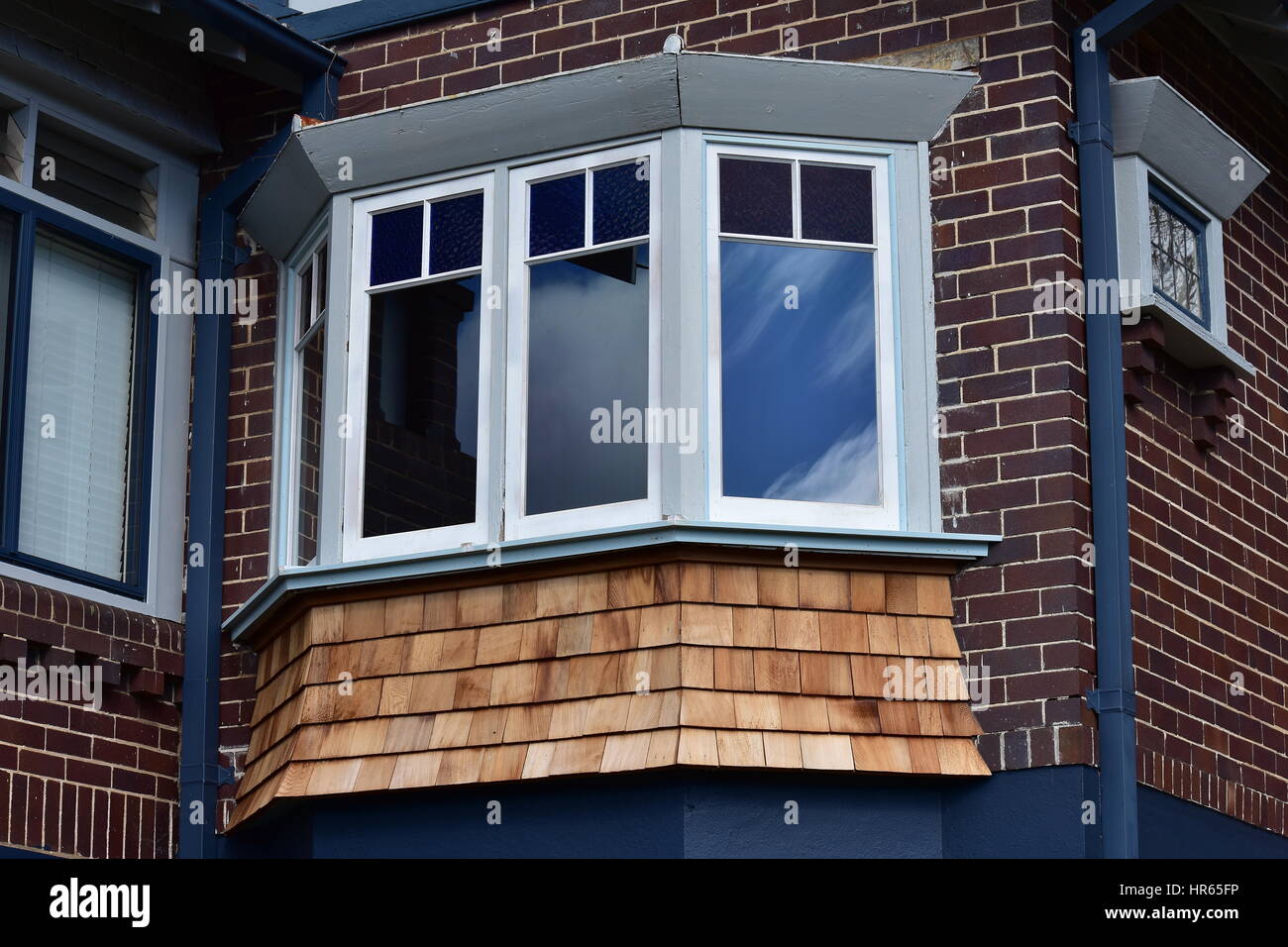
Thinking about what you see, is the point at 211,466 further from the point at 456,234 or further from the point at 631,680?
the point at 631,680

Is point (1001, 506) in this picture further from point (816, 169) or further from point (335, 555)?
point (335, 555)

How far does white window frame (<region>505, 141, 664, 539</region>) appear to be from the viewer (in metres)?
9.74

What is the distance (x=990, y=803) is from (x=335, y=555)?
123 inches

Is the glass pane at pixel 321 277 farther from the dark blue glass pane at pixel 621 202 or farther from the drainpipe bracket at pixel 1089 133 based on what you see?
the drainpipe bracket at pixel 1089 133

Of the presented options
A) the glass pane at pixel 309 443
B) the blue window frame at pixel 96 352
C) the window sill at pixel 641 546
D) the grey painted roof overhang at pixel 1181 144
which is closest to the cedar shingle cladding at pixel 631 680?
the window sill at pixel 641 546

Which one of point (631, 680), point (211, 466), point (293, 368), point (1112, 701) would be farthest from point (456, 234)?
point (1112, 701)

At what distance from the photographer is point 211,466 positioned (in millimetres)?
11258

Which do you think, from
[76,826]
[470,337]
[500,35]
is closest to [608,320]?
[470,337]

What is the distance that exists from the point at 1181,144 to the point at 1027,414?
1.72 m

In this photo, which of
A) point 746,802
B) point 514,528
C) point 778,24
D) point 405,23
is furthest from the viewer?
point 405,23

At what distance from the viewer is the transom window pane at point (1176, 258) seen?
1066cm

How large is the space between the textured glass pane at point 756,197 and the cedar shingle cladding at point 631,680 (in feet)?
5.15

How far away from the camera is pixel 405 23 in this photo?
11.7 m
